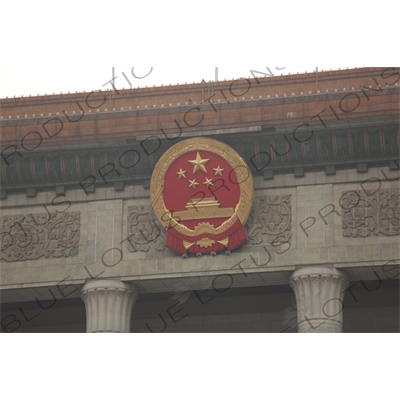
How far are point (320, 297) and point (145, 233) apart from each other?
3.67 metres

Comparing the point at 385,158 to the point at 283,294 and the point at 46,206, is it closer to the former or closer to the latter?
the point at 283,294

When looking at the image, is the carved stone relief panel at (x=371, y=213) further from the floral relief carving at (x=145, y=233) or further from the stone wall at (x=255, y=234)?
the floral relief carving at (x=145, y=233)

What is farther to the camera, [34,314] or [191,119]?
[34,314]

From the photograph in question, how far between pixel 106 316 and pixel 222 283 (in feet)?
7.67

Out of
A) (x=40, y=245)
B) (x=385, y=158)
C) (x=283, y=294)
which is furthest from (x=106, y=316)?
(x=385, y=158)

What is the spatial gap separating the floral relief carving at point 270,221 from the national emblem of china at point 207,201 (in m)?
0.19

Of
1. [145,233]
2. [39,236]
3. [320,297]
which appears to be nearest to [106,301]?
[145,233]

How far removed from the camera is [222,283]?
95.2 feet

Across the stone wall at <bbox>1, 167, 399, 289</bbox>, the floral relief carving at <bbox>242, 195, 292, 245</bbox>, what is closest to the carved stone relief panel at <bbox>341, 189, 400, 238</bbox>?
the stone wall at <bbox>1, 167, 399, 289</bbox>

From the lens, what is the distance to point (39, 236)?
29609 mm

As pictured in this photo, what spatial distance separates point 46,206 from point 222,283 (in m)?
3.87

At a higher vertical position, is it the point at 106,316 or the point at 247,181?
the point at 247,181

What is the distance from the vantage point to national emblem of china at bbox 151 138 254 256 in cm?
2859

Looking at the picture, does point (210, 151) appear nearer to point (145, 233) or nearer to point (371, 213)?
point (145, 233)
